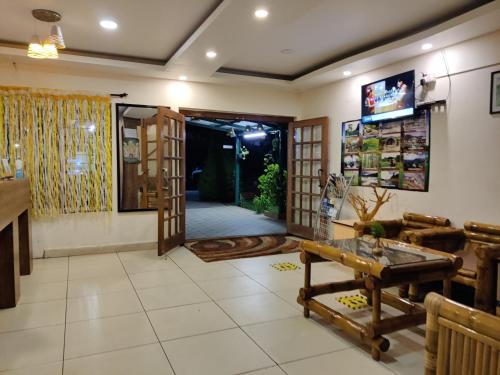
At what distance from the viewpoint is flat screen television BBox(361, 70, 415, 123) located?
426 cm

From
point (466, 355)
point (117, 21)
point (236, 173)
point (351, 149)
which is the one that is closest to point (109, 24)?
point (117, 21)

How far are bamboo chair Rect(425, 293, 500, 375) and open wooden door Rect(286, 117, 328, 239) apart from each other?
173 inches

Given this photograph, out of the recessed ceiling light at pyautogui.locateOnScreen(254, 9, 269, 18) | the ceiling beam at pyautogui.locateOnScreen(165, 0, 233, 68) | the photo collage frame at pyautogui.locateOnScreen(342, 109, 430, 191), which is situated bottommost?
the photo collage frame at pyautogui.locateOnScreen(342, 109, 430, 191)

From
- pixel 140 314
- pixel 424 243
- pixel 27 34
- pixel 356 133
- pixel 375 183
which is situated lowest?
pixel 140 314

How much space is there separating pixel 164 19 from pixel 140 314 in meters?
2.87

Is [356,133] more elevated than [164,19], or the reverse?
[164,19]

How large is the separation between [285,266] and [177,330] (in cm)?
206

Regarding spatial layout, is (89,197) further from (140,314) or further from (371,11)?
(371,11)

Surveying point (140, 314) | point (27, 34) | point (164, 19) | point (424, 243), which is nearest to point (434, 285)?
point (424, 243)

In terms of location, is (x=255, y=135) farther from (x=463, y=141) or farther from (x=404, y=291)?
(x=404, y=291)

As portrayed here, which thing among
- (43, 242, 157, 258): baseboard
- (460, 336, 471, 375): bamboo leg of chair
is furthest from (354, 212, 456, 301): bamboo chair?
(43, 242, 157, 258): baseboard

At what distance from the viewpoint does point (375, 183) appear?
484cm

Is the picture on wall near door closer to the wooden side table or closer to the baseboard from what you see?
the wooden side table

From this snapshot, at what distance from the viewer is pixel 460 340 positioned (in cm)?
131
